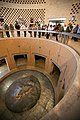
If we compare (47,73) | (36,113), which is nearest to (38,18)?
(47,73)

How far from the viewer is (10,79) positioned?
7168mm

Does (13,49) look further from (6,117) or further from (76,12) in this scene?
(76,12)

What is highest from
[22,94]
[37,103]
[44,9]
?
[44,9]

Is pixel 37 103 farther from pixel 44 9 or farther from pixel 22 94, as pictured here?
pixel 44 9

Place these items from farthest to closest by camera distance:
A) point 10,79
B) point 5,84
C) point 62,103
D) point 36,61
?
point 36,61, point 10,79, point 5,84, point 62,103

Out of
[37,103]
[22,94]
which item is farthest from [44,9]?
[37,103]

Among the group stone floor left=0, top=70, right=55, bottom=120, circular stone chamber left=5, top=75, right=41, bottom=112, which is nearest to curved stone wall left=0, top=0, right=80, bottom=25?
stone floor left=0, top=70, right=55, bottom=120

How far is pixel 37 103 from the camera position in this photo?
543 cm

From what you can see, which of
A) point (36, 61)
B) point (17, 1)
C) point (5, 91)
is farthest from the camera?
point (17, 1)

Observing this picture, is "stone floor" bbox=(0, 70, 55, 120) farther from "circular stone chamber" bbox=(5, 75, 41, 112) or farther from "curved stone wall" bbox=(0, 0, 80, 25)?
"curved stone wall" bbox=(0, 0, 80, 25)

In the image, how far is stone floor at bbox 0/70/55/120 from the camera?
494 cm

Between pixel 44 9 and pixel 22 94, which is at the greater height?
pixel 44 9

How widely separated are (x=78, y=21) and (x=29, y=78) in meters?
7.04

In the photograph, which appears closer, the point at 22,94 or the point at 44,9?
the point at 22,94
